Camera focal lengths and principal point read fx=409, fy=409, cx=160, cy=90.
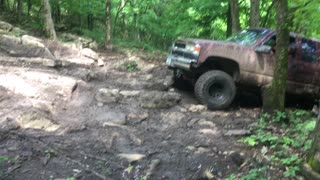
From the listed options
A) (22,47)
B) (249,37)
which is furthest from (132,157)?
(22,47)

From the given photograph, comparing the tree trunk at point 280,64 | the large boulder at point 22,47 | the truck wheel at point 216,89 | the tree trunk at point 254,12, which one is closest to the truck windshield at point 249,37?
the truck wheel at point 216,89

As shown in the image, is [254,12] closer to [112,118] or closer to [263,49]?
[263,49]

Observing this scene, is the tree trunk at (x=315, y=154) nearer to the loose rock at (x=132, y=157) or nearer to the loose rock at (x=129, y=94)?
the loose rock at (x=132, y=157)

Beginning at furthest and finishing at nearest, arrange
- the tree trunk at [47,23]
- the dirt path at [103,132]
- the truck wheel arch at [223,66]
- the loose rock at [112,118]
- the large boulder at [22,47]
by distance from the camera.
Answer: the tree trunk at [47,23] → the large boulder at [22,47] → the truck wheel arch at [223,66] → the loose rock at [112,118] → the dirt path at [103,132]

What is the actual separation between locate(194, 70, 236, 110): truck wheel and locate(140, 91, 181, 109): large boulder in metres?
0.55

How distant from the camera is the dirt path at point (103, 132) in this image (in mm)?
5793

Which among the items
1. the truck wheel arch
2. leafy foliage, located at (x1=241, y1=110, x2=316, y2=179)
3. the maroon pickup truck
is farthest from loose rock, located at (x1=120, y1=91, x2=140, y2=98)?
leafy foliage, located at (x1=241, y1=110, x2=316, y2=179)

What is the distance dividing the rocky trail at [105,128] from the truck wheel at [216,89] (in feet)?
0.79

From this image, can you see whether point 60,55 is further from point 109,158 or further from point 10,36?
point 109,158

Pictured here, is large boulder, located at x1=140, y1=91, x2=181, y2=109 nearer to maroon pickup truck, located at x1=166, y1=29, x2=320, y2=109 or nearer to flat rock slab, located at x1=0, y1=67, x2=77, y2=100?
maroon pickup truck, located at x1=166, y1=29, x2=320, y2=109

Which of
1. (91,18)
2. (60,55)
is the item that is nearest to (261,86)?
(60,55)

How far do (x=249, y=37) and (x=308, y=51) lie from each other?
145 centimetres

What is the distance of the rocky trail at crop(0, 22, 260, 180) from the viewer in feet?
19.1

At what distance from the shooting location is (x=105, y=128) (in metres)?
7.53
